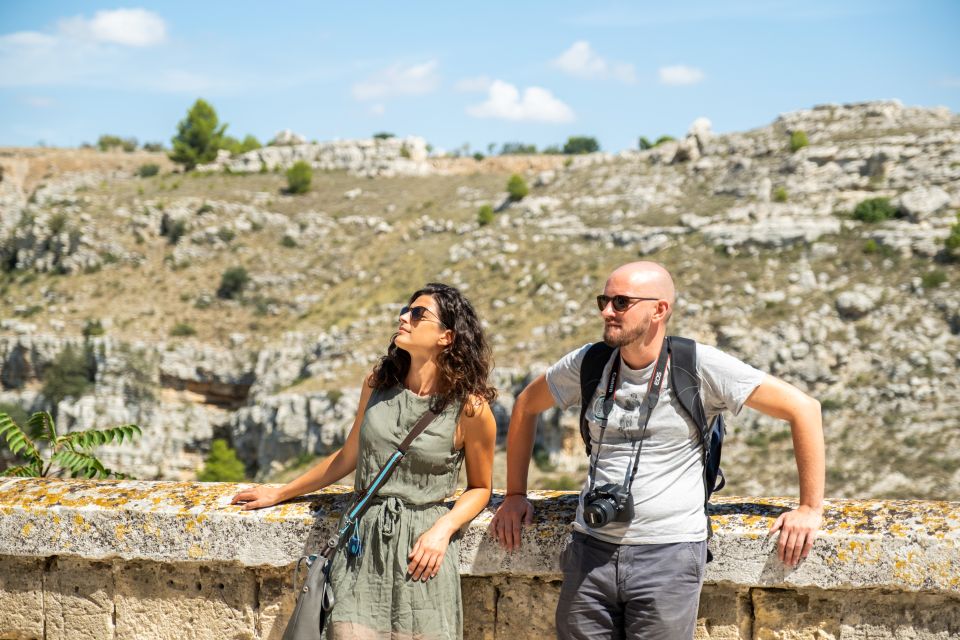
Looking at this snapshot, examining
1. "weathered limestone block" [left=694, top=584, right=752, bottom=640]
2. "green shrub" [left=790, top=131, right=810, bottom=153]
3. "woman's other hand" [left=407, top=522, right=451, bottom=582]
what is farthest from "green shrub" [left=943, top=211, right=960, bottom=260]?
"woman's other hand" [left=407, top=522, right=451, bottom=582]

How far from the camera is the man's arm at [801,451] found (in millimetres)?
2449

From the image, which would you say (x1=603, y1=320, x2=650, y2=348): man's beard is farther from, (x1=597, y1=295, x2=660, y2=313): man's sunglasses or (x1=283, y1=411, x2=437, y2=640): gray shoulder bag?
(x1=283, y1=411, x2=437, y2=640): gray shoulder bag

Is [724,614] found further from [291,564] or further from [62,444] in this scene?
[62,444]

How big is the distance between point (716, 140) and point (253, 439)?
1039 inches

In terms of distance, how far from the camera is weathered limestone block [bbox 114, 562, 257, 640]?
124 inches

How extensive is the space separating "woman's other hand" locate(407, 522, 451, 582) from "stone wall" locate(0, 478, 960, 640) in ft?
0.95

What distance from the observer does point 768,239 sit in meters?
28.6

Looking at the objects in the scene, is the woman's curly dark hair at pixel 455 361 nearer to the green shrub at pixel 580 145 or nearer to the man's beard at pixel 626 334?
the man's beard at pixel 626 334

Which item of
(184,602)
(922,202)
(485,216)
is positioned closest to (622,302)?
(184,602)

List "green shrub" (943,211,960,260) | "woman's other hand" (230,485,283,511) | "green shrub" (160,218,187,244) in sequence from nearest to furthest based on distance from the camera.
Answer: "woman's other hand" (230,485,283,511)
"green shrub" (943,211,960,260)
"green shrub" (160,218,187,244)

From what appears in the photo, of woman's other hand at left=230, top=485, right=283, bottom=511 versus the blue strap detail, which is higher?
the blue strap detail

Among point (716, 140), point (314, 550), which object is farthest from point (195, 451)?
point (314, 550)

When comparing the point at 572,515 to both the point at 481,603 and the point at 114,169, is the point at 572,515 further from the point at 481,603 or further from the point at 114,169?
the point at 114,169

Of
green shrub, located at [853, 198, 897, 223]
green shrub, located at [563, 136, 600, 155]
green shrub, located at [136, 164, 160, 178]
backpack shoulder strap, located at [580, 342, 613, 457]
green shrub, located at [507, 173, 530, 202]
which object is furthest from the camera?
green shrub, located at [563, 136, 600, 155]
